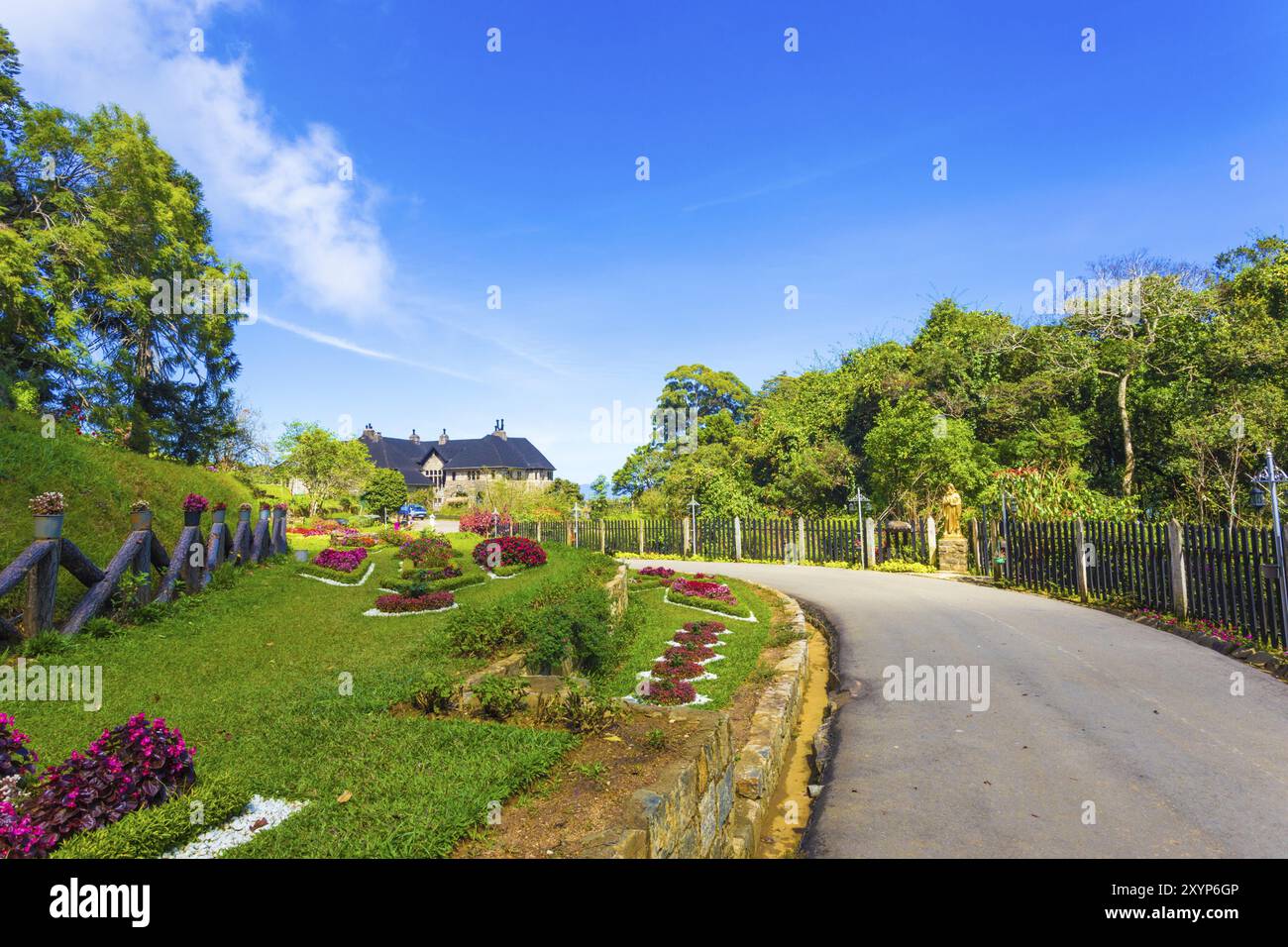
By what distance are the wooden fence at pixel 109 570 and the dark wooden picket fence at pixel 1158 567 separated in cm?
1542

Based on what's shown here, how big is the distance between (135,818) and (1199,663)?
36.0 feet

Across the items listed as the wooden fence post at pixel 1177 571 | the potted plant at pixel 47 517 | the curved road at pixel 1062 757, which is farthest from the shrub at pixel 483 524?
the wooden fence post at pixel 1177 571

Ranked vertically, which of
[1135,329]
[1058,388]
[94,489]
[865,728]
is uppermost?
[1135,329]

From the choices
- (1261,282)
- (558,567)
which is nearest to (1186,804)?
(558,567)

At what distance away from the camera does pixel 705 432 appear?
4153cm

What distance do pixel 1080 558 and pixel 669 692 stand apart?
11.1 metres

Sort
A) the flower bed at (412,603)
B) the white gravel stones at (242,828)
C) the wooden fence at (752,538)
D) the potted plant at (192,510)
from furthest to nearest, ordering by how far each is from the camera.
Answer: the wooden fence at (752,538), the flower bed at (412,603), the potted plant at (192,510), the white gravel stones at (242,828)

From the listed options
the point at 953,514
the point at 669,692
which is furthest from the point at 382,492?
the point at 669,692

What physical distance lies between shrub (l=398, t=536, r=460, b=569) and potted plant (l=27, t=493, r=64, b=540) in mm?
6971

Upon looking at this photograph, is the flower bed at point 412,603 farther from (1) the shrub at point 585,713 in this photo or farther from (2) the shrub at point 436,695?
(1) the shrub at point 585,713

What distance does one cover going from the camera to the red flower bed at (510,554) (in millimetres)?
15125

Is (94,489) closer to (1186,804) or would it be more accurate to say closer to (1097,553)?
(1186,804)

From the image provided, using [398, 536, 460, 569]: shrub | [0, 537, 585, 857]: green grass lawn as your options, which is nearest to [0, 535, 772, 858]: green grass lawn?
[0, 537, 585, 857]: green grass lawn

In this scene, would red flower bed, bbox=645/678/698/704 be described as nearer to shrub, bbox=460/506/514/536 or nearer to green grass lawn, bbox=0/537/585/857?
green grass lawn, bbox=0/537/585/857
